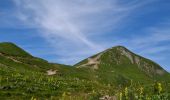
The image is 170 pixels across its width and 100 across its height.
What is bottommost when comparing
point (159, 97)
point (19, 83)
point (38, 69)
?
point (159, 97)

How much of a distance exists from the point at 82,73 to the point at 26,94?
114061 millimetres

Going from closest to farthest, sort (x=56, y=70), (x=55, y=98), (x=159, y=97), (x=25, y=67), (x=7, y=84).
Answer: (x=159, y=97), (x=55, y=98), (x=7, y=84), (x=25, y=67), (x=56, y=70)

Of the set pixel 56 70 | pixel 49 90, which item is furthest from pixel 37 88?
pixel 56 70

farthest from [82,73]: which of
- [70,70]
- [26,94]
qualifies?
[26,94]

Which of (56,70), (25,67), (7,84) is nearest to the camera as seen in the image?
(7,84)

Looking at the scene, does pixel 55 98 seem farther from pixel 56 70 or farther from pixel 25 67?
pixel 56 70

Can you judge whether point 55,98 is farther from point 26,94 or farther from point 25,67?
point 25,67

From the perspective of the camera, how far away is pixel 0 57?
177000mm

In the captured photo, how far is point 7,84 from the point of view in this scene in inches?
3816

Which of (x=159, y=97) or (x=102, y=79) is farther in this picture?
(x=102, y=79)

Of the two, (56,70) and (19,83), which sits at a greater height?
(56,70)

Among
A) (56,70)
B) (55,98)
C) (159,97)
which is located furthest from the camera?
(56,70)

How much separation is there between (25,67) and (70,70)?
31.8 m

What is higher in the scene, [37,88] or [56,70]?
[56,70]
